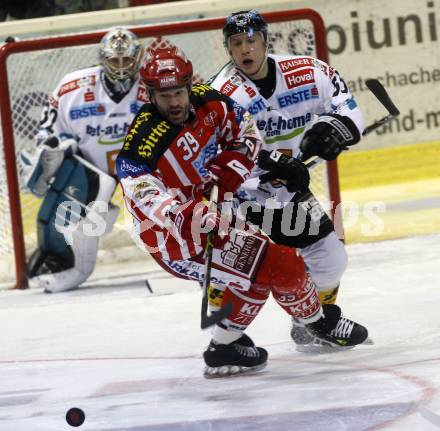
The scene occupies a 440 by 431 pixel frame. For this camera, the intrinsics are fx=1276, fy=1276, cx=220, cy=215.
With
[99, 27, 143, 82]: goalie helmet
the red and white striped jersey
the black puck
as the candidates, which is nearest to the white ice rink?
the black puck

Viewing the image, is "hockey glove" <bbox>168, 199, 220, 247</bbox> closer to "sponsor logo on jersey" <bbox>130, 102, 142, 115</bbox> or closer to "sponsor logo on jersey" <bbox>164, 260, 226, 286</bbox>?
"sponsor logo on jersey" <bbox>164, 260, 226, 286</bbox>

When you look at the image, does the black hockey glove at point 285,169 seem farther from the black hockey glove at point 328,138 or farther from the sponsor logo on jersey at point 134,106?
the sponsor logo on jersey at point 134,106

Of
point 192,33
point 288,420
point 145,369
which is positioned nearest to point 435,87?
Answer: point 192,33

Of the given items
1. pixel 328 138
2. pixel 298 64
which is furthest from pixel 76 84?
pixel 328 138

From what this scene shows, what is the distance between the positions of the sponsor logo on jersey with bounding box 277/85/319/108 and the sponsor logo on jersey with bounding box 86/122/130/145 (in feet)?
6.87

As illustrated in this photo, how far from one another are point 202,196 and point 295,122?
586 millimetres

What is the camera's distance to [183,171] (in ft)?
13.4

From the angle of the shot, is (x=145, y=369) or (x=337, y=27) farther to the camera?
(x=337, y=27)

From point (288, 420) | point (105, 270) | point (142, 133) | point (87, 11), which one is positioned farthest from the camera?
point (87, 11)

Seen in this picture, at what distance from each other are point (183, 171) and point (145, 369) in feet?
2.50

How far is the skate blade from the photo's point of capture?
4223mm

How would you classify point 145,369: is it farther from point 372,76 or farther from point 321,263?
point 372,76

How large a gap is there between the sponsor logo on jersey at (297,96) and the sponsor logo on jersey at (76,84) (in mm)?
2159

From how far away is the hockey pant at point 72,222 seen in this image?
6520mm
